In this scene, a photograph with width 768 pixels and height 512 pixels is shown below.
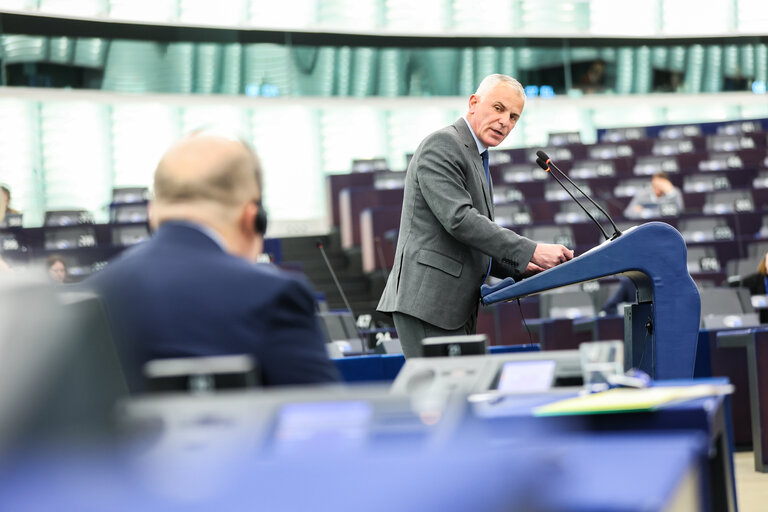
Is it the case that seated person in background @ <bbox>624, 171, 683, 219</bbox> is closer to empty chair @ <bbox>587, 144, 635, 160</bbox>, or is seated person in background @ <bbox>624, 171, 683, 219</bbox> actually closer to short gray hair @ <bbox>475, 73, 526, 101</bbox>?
empty chair @ <bbox>587, 144, 635, 160</bbox>

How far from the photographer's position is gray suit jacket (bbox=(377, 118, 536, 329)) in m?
2.45

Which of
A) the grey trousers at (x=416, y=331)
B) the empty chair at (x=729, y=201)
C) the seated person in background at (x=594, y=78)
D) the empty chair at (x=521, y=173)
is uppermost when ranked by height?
the seated person in background at (x=594, y=78)

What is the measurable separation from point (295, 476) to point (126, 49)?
1272 centimetres

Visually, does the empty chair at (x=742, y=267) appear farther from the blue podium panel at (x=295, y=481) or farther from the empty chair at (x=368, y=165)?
the blue podium panel at (x=295, y=481)

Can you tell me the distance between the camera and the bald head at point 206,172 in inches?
51.7

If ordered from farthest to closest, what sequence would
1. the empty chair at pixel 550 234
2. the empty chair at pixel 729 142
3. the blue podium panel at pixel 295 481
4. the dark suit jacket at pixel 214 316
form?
1. the empty chair at pixel 729 142
2. the empty chair at pixel 550 234
3. the dark suit jacket at pixel 214 316
4. the blue podium panel at pixel 295 481

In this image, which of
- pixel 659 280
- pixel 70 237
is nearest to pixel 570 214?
pixel 70 237

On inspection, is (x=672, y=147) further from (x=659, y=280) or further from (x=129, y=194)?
(x=659, y=280)

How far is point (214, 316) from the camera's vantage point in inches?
46.6

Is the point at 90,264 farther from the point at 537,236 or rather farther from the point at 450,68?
the point at 450,68

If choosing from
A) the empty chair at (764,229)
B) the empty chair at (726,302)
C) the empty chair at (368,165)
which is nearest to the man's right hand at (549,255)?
the empty chair at (726,302)

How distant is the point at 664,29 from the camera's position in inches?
584

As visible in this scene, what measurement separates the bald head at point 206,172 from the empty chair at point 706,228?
26.7ft

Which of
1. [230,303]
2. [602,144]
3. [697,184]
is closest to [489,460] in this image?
[230,303]
